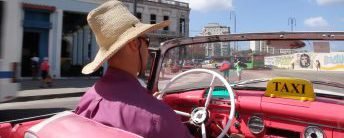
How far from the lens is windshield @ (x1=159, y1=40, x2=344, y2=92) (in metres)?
3.38

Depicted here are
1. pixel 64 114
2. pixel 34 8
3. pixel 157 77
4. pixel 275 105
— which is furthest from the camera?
pixel 34 8

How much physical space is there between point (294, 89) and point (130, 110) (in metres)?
1.93

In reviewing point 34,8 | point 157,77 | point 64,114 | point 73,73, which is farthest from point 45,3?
point 64,114

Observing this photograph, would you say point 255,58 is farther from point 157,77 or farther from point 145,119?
point 145,119

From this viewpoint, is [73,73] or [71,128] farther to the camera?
[73,73]

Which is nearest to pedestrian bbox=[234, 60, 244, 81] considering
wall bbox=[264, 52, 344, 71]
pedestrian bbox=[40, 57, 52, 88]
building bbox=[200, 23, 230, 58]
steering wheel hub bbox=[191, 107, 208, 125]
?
building bbox=[200, 23, 230, 58]

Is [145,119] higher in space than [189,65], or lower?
lower

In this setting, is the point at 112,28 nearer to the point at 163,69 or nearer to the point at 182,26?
the point at 163,69

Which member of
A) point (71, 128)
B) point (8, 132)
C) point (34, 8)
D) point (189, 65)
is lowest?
point (8, 132)

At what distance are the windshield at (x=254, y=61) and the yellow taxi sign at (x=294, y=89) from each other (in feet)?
0.36

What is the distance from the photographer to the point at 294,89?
3352mm

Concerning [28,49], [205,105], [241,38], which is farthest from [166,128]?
[28,49]

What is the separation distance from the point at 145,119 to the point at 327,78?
7.41ft

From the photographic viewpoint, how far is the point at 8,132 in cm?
309
